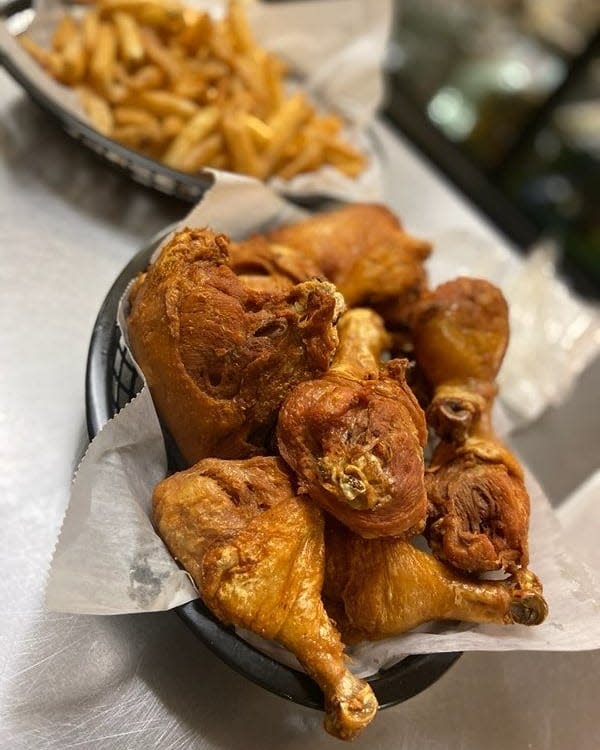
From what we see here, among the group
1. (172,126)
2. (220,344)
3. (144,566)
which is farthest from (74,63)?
(144,566)

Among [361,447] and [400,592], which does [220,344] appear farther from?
[400,592]

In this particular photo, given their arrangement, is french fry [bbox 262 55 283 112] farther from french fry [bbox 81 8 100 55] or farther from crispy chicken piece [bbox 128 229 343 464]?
crispy chicken piece [bbox 128 229 343 464]

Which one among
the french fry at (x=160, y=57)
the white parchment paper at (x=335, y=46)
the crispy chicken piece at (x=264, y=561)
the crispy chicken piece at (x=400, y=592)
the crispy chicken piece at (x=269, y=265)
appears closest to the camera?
the crispy chicken piece at (x=264, y=561)

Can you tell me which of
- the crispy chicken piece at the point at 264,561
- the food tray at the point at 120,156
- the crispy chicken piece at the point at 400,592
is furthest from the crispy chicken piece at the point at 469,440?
the food tray at the point at 120,156

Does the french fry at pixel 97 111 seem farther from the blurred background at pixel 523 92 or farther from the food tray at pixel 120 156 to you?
the blurred background at pixel 523 92

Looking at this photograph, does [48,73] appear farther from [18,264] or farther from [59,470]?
[59,470]

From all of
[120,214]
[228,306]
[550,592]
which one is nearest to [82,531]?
[228,306]

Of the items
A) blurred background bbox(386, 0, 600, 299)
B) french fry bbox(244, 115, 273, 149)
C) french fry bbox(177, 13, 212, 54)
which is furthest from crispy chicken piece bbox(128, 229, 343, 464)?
blurred background bbox(386, 0, 600, 299)
